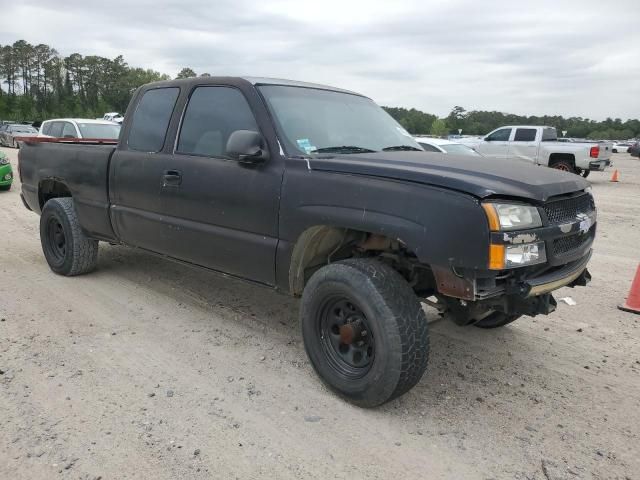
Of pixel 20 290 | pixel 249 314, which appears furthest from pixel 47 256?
pixel 249 314

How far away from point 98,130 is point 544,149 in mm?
13504

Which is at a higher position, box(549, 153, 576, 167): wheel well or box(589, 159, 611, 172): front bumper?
box(549, 153, 576, 167): wheel well

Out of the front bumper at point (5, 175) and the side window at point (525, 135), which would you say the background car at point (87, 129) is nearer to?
the front bumper at point (5, 175)

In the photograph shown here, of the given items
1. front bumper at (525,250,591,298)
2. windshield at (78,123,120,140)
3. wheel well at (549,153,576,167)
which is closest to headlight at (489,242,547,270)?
front bumper at (525,250,591,298)

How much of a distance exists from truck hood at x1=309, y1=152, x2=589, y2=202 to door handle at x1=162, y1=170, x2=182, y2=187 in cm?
128

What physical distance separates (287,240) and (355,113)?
1.32m

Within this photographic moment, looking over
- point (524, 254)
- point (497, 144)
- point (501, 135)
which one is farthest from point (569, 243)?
point (501, 135)

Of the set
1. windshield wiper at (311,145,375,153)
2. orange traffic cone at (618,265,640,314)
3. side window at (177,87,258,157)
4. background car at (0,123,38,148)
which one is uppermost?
side window at (177,87,258,157)

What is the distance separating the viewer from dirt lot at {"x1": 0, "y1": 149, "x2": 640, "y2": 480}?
2672 millimetres

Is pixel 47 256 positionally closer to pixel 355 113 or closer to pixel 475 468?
pixel 355 113

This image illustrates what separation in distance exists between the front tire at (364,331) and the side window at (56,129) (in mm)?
13003

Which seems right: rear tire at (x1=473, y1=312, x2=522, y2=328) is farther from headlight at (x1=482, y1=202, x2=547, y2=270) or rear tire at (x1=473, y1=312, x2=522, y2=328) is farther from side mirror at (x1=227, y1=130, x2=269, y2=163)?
side mirror at (x1=227, y1=130, x2=269, y2=163)

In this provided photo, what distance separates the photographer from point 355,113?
165 inches

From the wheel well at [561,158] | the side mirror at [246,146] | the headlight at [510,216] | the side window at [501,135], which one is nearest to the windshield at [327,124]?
the side mirror at [246,146]
